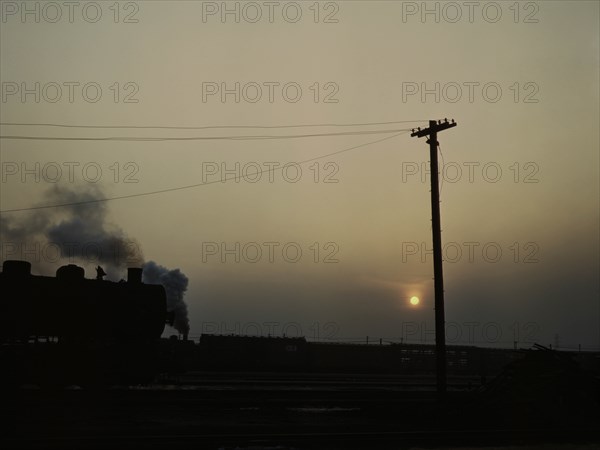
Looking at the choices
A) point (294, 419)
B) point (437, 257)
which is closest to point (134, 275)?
point (294, 419)

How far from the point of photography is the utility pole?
23.0 m

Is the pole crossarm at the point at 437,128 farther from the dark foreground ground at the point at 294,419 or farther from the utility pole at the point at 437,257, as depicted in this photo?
the dark foreground ground at the point at 294,419

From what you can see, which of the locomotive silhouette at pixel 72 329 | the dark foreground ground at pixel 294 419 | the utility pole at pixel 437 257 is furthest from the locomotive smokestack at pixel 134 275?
the utility pole at pixel 437 257

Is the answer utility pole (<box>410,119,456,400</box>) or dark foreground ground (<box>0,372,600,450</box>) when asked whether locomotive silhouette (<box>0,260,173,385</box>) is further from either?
utility pole (<box>410,119,456,400</box>)

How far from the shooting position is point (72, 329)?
2322 centimetres

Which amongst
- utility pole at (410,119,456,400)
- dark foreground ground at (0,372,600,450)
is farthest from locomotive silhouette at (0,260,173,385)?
utility pole at (410,119,456,400)

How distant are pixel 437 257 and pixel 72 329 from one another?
42.3 ft

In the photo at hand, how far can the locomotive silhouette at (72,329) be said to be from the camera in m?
22.3

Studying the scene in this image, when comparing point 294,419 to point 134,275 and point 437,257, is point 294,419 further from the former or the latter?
point 134,275

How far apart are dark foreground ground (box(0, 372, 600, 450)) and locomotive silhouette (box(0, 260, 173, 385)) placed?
69 cm

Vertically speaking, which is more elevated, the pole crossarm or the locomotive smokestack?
the pole crossarm

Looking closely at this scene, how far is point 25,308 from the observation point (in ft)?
74.1

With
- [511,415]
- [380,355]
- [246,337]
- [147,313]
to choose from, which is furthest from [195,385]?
[380,355]

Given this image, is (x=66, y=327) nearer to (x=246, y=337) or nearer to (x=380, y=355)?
(x=246, y=337)
